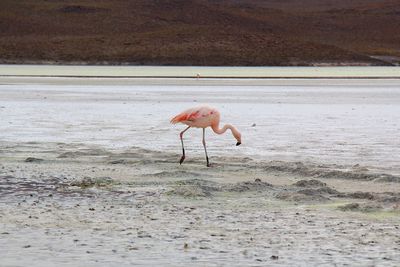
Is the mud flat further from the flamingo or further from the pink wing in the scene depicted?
the pink wing

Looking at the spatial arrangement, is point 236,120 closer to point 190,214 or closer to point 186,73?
point 190,214

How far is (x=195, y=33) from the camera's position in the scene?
85.4 meters

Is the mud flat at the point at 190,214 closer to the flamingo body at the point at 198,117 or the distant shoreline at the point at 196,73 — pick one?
the flamingo body at the point at 198,117

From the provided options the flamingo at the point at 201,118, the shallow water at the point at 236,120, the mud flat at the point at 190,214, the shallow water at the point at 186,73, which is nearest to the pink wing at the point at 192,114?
the flamingo at the point at 201,118

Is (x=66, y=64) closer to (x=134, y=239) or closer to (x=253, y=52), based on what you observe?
(x=253, y=52)

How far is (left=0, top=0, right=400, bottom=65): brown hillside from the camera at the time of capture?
7331cm

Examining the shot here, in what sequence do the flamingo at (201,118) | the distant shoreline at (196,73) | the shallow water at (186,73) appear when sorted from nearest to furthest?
the flamingo at (201,118) → the distant shoreline at (196,73) → the shallow water at (186,73)

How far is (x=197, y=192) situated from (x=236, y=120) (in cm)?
1014

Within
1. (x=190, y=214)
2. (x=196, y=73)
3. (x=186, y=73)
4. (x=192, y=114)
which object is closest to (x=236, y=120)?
(x=192, y=114)

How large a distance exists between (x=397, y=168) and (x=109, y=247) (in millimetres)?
5672

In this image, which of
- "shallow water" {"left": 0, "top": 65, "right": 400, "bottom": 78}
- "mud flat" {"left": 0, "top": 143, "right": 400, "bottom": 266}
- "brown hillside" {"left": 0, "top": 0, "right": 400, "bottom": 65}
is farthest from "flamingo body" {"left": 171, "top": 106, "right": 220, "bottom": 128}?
"brown hillside" {"left": 0, "top": 0, "right": 400, "bottom": 65}

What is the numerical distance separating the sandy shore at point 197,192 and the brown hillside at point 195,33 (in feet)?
168

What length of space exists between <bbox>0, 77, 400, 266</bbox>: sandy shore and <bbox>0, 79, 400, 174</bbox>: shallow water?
0.04 metres

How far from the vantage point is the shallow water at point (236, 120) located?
15.3 meters
